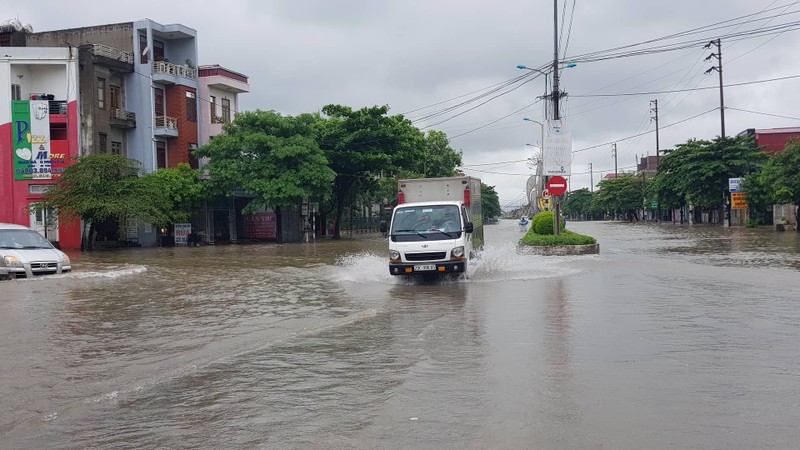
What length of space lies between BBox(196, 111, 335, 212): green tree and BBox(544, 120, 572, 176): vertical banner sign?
1992 cm

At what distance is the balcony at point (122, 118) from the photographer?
41.9 meters

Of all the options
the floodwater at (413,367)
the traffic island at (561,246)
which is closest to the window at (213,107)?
the traffic island at (561,246)

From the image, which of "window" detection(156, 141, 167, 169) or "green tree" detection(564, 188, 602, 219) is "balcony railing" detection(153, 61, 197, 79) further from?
"green tree" detection(564, 188, 602, 219)

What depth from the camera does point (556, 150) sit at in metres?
25.2

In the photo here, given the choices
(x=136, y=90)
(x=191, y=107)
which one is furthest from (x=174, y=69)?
(x=191, y=107)

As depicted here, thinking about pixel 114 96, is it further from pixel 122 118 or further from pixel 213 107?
pixel 213 107

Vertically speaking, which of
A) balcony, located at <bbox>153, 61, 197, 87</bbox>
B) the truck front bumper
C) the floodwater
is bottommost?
the floodwater

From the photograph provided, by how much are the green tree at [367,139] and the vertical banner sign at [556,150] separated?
22.9 meters

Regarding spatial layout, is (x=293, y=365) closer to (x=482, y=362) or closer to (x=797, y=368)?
(x=482, y=362)

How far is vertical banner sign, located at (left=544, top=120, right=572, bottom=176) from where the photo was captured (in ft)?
82.2

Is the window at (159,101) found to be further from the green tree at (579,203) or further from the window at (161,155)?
the green tree at (579,203)

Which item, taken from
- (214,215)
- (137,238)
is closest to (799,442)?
(137,238)

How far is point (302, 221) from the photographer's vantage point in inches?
2076

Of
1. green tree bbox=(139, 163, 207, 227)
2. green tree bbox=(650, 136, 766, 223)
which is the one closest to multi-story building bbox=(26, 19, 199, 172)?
green tree bbox=(139, 163, 207, 227)
